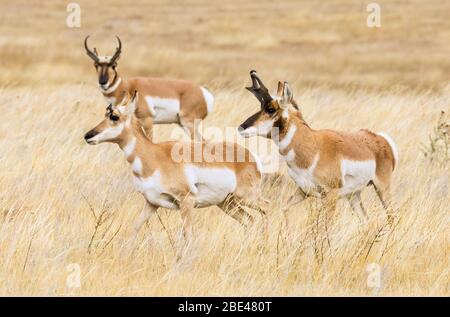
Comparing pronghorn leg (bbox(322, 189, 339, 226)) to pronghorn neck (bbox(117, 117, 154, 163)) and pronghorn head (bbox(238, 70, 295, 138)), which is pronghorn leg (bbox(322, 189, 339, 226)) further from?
pronghorn neck (bbox(117, 117, 154, 163))

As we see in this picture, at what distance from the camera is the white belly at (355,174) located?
788cm

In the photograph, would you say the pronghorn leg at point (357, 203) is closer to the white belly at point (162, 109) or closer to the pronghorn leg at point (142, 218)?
→ the pronghorn leg at point (142, 218)

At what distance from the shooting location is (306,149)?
25.5ft

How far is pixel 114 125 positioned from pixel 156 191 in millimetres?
594

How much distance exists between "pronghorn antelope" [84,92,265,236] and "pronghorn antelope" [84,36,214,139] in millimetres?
5175

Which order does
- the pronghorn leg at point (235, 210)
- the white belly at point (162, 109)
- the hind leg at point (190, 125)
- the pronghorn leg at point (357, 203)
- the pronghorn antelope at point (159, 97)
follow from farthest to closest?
1. the hind leg at point (190, 125)
2. the white belly at point (162, 109)
3. the pronghorn antelope at point (159, 97)
4. the pronghorn leg at point (357, 203)
5. the pronghorn leg at point (235, 210)

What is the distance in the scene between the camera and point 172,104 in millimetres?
13203

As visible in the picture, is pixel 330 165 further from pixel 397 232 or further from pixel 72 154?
pixel 72 154

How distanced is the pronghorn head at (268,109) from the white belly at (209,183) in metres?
0.37

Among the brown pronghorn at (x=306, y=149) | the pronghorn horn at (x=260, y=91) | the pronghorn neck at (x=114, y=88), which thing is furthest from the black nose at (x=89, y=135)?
the pronghorn neck at (x=114, y=88)

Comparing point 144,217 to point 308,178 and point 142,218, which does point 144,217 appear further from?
point 308,178

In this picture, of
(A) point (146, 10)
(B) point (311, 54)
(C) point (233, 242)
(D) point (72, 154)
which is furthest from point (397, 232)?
(A) point (146, 10)

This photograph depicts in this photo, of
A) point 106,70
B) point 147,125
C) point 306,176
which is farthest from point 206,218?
point 106,70

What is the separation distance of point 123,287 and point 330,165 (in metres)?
2.37
